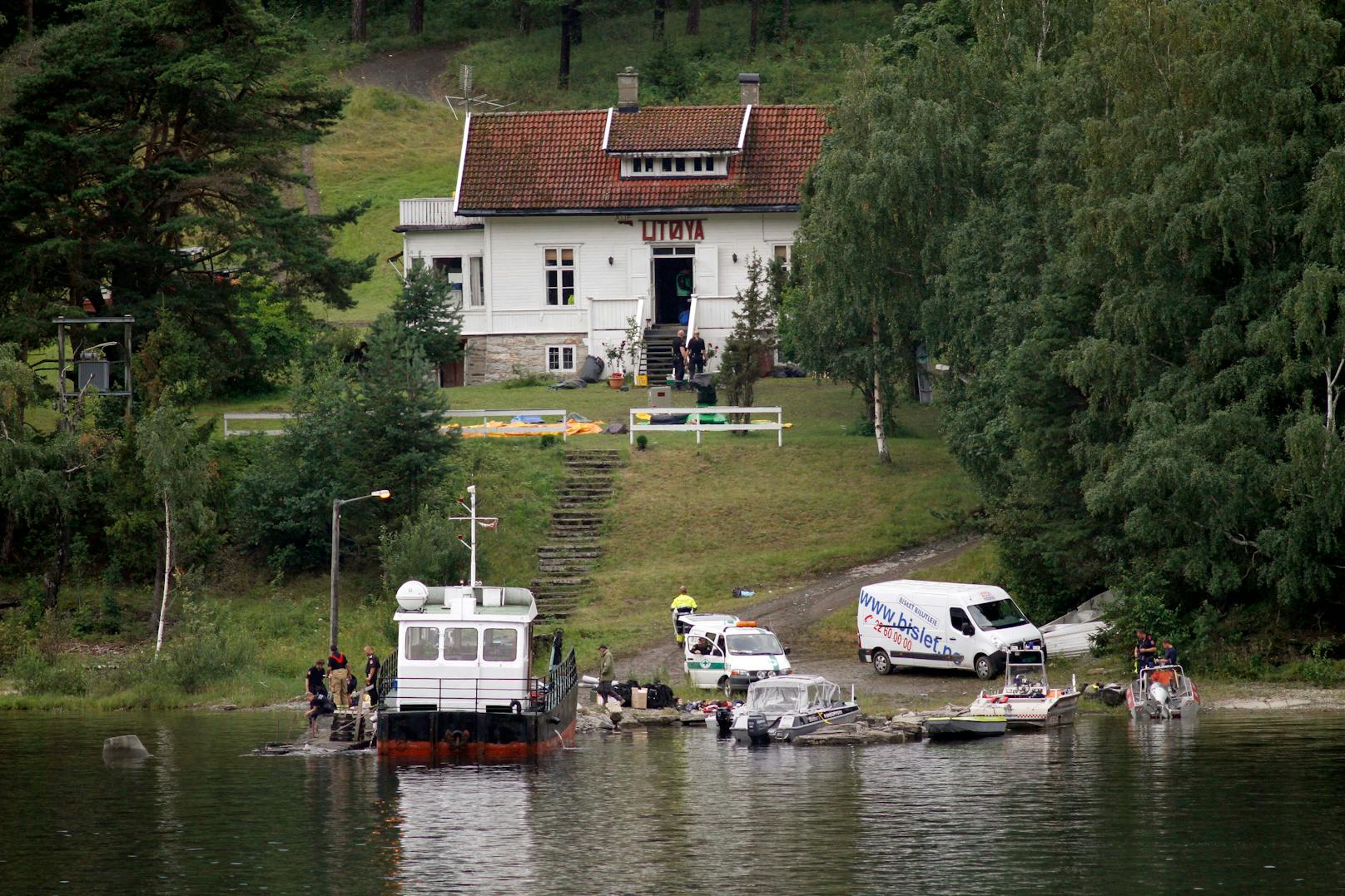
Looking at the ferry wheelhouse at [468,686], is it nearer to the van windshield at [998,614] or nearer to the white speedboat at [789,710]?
the white speedboat at [789,710]

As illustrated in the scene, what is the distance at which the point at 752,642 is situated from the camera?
139ft

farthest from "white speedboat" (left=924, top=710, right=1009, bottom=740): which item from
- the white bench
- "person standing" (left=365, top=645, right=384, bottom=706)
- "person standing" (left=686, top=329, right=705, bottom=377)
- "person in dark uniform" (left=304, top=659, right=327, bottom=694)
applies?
"person standing" (left=686, top=329, right=705, bottom=377)

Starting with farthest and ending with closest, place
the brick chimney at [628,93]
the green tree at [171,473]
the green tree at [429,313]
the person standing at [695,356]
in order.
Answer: the brick chimney at [628,93] < the person standing at [695,356] < the green tree at [429,313] < the green tree at [171,473]

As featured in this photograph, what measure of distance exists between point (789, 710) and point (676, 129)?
37.3 m

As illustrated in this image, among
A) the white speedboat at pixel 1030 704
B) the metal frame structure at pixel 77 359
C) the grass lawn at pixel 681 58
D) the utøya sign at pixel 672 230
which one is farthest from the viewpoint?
the grass lawn at pixel 681 58

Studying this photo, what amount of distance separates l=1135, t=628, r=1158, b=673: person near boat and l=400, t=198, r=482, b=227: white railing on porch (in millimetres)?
37925

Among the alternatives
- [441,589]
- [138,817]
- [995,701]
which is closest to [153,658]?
[441,589]

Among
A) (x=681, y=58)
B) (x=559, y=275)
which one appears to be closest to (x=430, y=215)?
(x=559, y=275)

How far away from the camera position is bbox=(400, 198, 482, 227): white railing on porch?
70.5 metres

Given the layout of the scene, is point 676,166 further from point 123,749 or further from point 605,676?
point 123,749

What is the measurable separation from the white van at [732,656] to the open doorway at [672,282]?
97.0 ft

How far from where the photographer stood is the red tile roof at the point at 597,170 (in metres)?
69.4

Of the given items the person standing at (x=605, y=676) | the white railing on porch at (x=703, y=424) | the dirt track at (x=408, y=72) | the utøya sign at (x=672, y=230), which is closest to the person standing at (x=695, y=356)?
the utøya sign at (x=672, y=230)

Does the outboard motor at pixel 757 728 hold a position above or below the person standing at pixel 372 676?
below
